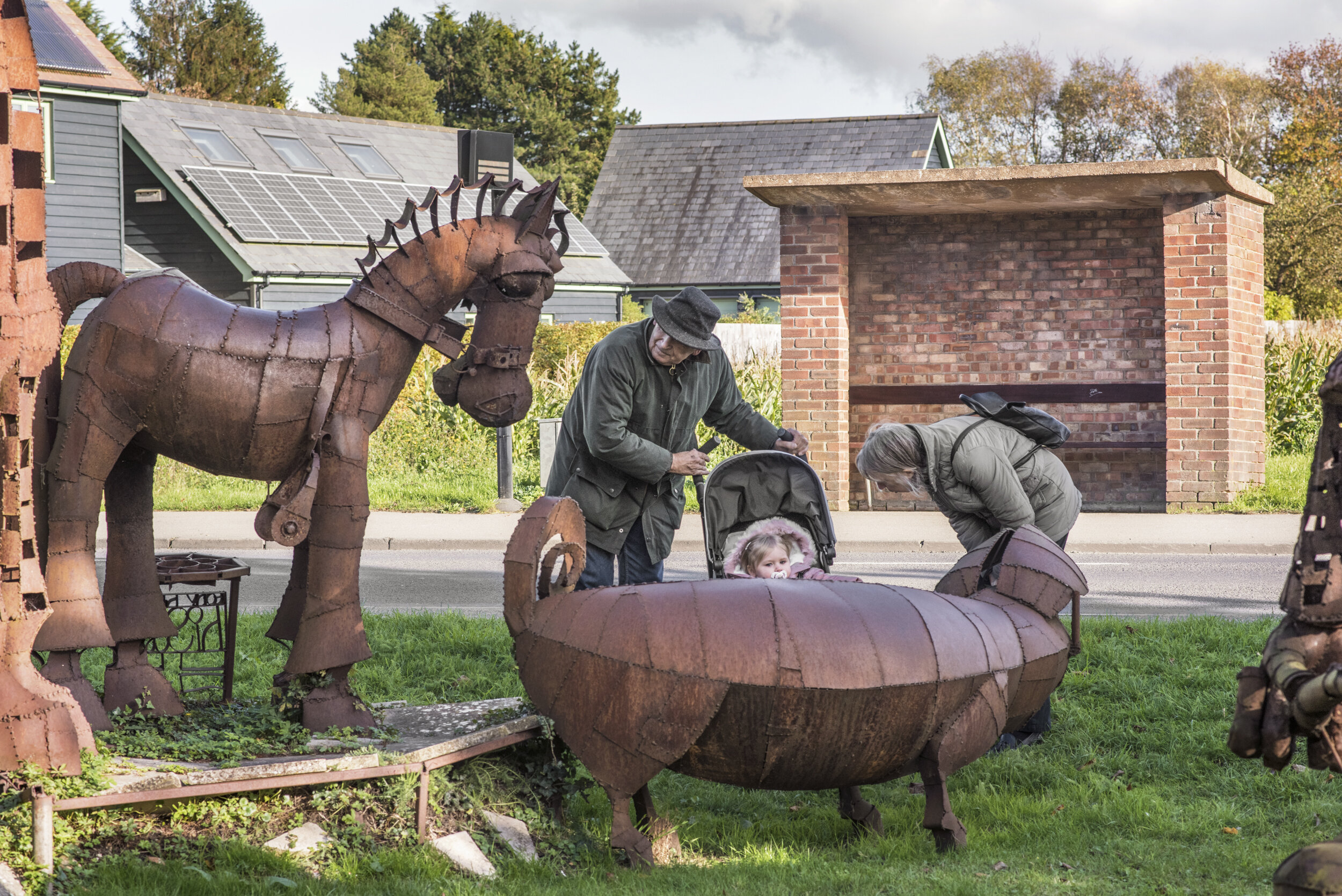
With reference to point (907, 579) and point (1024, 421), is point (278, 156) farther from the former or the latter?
point (1024, 421)

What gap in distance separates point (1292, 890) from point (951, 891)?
1645mm

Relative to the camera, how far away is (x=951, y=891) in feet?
12.1

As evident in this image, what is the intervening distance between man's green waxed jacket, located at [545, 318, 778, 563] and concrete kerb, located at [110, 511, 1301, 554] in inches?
250

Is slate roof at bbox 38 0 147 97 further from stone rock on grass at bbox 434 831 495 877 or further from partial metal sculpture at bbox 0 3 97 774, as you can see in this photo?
stone rock on grass at bbox 434 831 495 877

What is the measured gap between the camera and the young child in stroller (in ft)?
16.6

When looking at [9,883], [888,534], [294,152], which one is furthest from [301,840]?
[294,152]

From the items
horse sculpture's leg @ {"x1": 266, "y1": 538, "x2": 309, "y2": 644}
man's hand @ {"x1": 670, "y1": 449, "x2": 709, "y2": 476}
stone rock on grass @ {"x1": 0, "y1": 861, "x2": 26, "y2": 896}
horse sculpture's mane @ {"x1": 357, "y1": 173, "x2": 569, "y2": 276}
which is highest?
horse sculpture's mane @ {"x1": 357, "y1": 173, "x2": 569, "y2": 276}

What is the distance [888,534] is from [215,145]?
2022cm

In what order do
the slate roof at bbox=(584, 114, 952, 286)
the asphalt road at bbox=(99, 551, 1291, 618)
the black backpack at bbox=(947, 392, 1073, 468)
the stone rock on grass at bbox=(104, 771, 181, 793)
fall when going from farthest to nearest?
the slate roof at bbox=(584, 114, 952, 286) → the asphalt road at bbox=(99, 551, 1291, 618) → the black backpack at bbox=(947, 392, 1073, 468) → the stone rock on grass at bbox=(104, 771, 181, 793)

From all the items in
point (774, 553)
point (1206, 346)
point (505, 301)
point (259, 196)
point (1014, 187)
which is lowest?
point (774, 553)

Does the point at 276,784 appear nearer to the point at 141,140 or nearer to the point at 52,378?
the point at 52,378

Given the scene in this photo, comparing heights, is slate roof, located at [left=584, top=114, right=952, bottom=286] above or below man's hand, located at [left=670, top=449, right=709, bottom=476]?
above

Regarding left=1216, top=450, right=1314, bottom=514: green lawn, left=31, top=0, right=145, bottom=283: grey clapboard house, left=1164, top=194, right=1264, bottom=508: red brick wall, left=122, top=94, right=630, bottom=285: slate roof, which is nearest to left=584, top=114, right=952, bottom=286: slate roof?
left=122, top=94, right=630, bottom=285: slate roof

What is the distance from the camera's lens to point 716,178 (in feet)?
123
